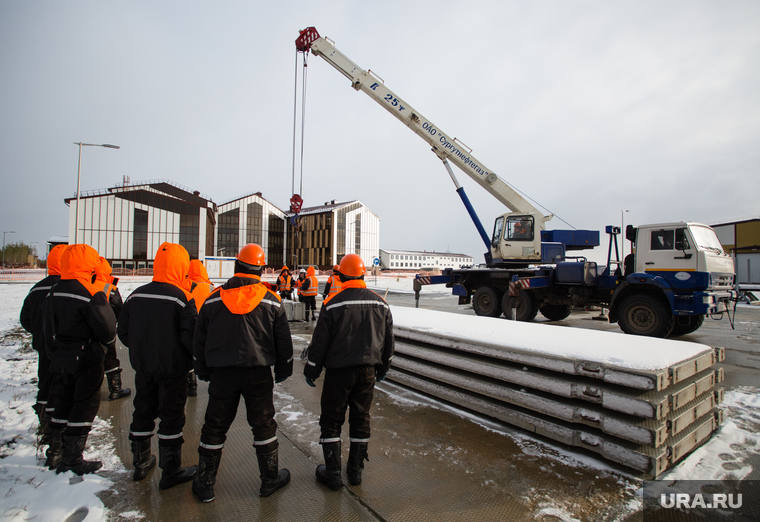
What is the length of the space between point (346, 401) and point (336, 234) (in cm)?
5166

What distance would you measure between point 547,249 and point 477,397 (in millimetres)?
8371

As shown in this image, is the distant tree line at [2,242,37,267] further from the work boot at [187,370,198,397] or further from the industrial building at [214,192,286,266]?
the work boot at [187,370,198,397]

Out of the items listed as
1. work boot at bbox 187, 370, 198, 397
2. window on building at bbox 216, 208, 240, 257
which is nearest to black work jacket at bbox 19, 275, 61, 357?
work boot at bbox 187, 370, 198, 397

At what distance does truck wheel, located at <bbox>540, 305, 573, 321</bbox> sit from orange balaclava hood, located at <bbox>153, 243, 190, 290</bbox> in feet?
36.2

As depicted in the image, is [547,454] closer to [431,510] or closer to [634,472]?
[634,472]

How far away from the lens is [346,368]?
2.87 m

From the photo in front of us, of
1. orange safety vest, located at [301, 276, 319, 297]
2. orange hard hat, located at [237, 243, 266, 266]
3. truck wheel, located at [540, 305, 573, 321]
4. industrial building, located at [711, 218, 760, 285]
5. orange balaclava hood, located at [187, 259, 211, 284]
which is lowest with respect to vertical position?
truck wheel, located at [540, 305, 573, 321]

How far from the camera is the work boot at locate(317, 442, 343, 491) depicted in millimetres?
2738

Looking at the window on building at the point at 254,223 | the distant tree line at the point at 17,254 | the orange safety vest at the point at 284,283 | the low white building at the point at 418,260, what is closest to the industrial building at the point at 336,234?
the window on building at the point at 254,223

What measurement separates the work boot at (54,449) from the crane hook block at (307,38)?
13577 mm

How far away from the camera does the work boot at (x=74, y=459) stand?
2891 millimetres

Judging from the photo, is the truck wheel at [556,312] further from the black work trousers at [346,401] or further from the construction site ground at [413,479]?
the black work trousers at [346,401]

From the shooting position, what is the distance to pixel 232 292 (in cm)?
269

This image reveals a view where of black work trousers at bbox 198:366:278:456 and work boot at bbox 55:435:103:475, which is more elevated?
black work trousers at bbox 198:366:278:456
